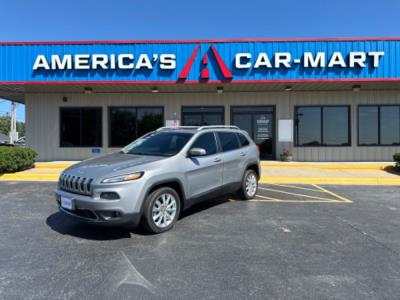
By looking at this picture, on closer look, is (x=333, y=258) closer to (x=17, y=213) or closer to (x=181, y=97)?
(x=17, y=213)

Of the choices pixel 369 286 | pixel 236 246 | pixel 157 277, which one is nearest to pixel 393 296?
pixel 369 286

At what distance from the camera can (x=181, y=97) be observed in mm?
14414

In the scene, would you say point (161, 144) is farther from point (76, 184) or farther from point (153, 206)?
point (76, 184)

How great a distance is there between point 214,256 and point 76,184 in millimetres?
2338

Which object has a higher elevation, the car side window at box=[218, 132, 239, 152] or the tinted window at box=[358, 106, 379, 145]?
the tinted window at box=[358, 106, 379, 145]

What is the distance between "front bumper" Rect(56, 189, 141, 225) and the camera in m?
4.19

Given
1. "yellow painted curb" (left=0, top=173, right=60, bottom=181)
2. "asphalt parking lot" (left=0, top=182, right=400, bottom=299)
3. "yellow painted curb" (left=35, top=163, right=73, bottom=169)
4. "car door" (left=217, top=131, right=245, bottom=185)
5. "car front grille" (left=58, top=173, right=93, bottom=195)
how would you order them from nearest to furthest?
"asphalt parking lot" (left=0, top=182, right=400, bottom=299) < "car front grille" (left=58, top=173, right=93, bottom=195) < "car door" (left=217, top=131, right=245, bottom=185) < "yellow painted curb" (left=0, top=173, right=60, bottom=181) < "yellow painted curb" (left=35, top=163, right=73, bottom=169)

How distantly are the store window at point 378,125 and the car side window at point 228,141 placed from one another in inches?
403

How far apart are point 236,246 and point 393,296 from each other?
1.95 m

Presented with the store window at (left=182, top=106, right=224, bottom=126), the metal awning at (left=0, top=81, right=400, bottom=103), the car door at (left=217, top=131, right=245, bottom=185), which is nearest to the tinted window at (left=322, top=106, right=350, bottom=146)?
the metal awning at (left=0, top=81, right=400, bottom=103)

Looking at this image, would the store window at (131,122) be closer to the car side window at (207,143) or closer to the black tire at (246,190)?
the black tire at (246,190)

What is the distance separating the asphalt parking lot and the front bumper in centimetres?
36

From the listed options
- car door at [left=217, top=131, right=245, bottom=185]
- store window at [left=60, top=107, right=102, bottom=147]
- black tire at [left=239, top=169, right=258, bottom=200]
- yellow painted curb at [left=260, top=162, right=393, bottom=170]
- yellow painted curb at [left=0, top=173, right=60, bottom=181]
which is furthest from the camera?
store window at [left=60, top=107, right=102, bottom=147]

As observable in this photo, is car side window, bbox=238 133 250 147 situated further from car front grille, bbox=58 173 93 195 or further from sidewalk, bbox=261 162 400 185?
car front grille, bbox=58 173 93 195
